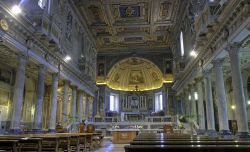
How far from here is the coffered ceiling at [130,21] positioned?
20031mm

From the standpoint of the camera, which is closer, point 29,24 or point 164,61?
point 29,24

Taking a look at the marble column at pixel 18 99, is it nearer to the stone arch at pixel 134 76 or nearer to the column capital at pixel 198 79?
the column capital at pixel 198 79

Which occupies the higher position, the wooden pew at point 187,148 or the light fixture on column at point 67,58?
the light fixture on column at point 67,58

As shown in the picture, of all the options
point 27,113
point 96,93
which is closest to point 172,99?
point 96,93

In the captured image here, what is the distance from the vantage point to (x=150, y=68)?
103ft

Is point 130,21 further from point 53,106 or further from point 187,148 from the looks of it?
point 187,148

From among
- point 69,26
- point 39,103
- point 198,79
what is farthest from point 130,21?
point 39,103

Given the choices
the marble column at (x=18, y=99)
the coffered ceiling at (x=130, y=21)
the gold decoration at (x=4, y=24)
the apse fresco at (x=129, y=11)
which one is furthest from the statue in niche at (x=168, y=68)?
the gold decoration at (x=4, y=24)

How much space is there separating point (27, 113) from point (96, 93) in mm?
10814

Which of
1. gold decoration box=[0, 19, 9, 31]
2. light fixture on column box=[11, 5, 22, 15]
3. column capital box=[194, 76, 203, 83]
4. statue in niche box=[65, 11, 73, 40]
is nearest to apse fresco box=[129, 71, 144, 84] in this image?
statue in niche box=[65, 11, 73, 40]

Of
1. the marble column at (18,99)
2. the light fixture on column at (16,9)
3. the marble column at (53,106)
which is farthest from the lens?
the marble column at (53,106)

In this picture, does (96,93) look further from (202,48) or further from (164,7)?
(202,48)

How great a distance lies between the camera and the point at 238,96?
31.3 ft

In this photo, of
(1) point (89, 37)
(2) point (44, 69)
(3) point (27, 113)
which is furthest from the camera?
(1) point (89, 37)
